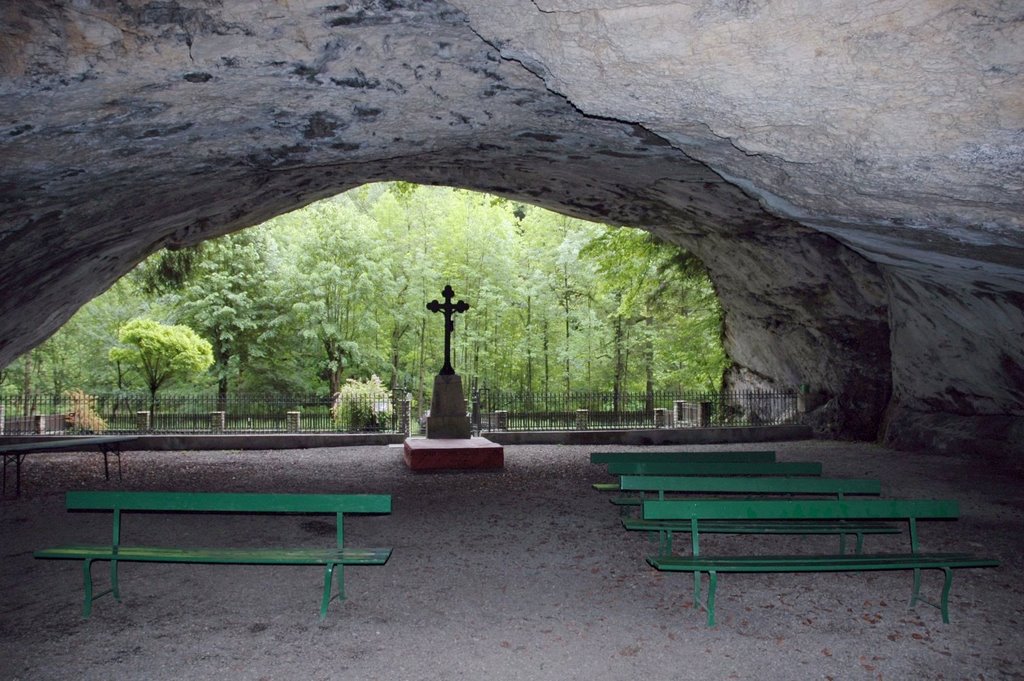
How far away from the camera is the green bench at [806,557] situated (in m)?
4.79

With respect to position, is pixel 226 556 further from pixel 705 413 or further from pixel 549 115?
pixel 705 413

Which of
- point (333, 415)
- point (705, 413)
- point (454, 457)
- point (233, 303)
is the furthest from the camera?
point (233, 303)

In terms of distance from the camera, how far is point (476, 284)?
33.6 metres

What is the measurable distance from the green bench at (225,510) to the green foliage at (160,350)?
2246cm

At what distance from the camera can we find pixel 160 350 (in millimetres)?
25531

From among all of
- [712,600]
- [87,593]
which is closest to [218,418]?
[87,593]

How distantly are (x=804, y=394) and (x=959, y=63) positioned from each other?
669 inches

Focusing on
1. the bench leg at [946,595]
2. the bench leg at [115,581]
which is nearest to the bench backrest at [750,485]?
the bench leg at [946,595]

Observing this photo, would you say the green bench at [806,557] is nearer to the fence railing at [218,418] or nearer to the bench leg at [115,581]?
the bench leg at [115,581]

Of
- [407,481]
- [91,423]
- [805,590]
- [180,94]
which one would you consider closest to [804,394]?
[407,481]

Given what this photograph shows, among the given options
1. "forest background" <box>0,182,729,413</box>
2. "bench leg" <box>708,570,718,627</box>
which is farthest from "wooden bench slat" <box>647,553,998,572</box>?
"forest background" <box>0,182,729,413</box>

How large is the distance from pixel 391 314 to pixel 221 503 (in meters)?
27.6

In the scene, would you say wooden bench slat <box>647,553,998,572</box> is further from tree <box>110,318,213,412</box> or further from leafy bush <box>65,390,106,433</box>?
tree <box>110,318,213,412</box>

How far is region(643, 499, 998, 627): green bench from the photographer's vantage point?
4793 mm
